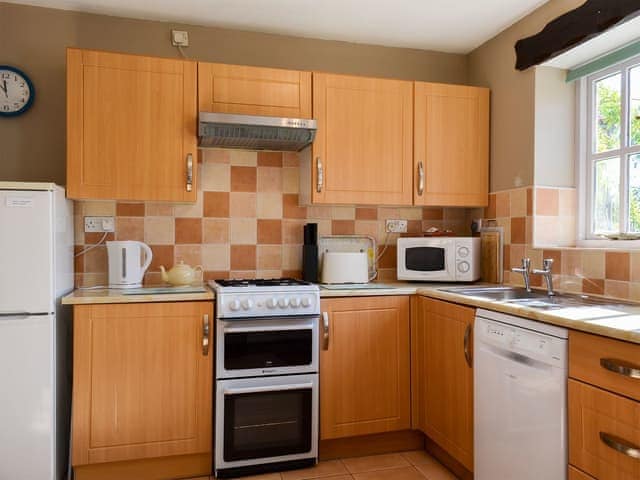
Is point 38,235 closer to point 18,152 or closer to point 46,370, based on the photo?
point 46,370

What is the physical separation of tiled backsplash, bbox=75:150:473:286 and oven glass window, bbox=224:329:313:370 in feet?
2.09

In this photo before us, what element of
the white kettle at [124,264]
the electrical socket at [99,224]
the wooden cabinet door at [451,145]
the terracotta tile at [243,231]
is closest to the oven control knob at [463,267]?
the wooden cabinet door at [451,145]

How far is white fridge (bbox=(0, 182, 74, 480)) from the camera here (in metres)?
2.11

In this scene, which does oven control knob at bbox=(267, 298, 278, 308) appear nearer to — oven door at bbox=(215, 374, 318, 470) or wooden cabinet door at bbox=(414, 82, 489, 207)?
oven door at bbox=(215, 374, 318, 470)

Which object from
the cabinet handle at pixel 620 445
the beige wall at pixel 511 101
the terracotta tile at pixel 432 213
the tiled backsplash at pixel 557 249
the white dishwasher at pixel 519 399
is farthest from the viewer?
the terracotta tile at pixel 432 213

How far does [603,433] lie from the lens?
1500 millimetres

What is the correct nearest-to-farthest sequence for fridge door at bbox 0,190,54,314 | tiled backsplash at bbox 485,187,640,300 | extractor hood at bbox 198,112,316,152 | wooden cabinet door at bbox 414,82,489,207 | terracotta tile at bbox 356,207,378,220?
fridge door at bbox 0,190,54,314
tiled backsplash at bbox 485,187,640,300
extractor hood at bbox 198,112,316,152
wooden cabinet door at bbox 414,82,489,207
terracotta tile at bbox 356,207,378,220

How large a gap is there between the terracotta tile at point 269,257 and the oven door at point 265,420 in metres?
0.77

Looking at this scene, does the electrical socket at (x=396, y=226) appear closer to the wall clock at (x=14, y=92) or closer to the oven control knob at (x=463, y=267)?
the oven control knob at (x=463, y=267)

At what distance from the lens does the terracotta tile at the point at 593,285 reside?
2302 millimetres

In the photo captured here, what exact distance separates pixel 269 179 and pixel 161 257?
0.78m

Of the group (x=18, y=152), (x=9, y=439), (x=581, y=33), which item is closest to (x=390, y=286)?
(x=581, y=33)

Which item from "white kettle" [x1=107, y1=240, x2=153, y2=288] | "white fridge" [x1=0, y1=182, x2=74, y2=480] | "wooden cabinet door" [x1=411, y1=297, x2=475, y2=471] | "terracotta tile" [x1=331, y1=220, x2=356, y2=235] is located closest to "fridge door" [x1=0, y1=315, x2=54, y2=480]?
"white fridge" [x1=0, y1=182, x2=74, y2=480]

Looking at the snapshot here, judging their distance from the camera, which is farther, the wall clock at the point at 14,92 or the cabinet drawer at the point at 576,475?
the wall clock at the point at 14,92
